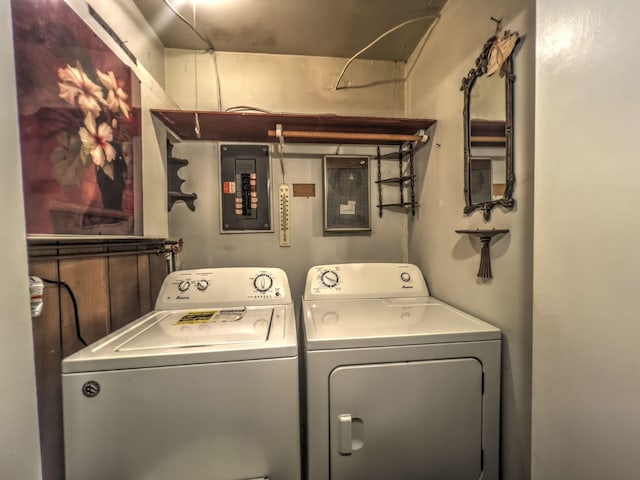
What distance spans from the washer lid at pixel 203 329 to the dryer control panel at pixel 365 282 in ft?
1.19

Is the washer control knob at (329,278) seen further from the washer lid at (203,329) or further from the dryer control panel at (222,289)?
the washer lid at (203,329)

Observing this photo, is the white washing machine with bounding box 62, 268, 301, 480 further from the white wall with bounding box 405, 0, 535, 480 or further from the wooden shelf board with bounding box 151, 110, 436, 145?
the wooden shelf board with bounding box 151, 110, 436, 145

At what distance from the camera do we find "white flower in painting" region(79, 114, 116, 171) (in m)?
0.87

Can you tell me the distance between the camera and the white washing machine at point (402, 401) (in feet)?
2.94

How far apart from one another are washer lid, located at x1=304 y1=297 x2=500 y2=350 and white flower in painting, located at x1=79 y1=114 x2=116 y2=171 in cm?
102

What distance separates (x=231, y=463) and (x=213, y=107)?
194 centimetres

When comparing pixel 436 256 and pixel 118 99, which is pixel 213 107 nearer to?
pixel 118 99

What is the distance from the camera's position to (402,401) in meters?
0.92

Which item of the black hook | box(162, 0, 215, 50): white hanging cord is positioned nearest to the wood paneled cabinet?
box(162, 0, 215, 50): white hanging cord

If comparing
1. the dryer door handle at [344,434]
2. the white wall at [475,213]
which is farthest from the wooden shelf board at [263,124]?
the dryer door handle at [344,434]

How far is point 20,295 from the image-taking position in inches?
21.0

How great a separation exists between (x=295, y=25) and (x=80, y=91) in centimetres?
125

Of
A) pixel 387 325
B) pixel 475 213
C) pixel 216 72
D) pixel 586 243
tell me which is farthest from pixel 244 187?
pixel 586 243

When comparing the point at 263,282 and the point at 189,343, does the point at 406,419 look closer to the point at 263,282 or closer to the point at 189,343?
the point at 189,343
